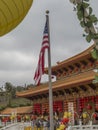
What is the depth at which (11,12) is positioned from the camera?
2.76m

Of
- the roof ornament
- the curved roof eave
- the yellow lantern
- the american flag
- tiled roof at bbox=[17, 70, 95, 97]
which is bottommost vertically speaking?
the roof ornament

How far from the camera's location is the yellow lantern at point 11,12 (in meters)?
2.72

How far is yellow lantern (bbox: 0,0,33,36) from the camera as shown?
2717 millimetres

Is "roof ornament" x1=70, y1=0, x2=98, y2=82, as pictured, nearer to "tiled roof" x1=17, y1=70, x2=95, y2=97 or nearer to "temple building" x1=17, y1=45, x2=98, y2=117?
"tiled roof" x1=17, y1=70, x2=95, y2=97

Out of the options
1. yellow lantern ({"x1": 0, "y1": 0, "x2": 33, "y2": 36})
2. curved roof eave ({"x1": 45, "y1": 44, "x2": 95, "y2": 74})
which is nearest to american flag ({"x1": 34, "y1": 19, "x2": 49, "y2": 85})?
yellow lantern ({"x1": 0, "y1": 0, "x2": 33, "y2": 36})

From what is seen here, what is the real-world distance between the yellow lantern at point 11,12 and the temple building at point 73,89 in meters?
16.7

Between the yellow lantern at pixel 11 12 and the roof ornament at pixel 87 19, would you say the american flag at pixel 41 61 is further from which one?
the roof ornament at pixel 87 19

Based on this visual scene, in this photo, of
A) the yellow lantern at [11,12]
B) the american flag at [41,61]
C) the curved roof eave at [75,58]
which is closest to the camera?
the yellow lantern at [11,12]

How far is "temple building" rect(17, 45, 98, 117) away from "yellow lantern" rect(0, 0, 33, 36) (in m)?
16.7

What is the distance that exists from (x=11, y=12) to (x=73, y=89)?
22.7 m

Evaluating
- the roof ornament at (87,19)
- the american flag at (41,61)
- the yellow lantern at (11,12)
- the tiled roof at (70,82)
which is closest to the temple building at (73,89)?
the tiled roof at (70,82)

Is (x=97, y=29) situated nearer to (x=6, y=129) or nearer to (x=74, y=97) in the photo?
(x=6, y=129)

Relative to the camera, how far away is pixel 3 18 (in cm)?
278

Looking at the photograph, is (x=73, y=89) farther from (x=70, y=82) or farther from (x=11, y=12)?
(x=11, y=12)
